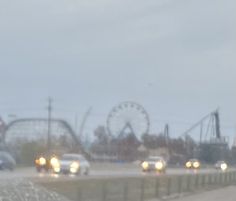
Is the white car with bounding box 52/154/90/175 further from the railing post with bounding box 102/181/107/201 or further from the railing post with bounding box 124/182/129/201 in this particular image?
the railing post with bounding box 102/181/107/201

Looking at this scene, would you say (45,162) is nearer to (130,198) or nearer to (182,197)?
(182,197)

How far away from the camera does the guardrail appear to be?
2620 centimetres

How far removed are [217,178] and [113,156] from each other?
87.9 meters

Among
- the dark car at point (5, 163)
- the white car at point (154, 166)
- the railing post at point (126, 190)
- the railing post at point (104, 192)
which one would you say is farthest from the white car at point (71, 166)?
the railing post at point (104, 192)

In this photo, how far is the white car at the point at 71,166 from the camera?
5622 cm

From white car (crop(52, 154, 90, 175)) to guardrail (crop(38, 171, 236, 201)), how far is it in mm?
8849

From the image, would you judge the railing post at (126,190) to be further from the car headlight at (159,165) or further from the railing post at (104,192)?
the car headlight at (159,165)

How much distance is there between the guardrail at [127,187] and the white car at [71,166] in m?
8.85

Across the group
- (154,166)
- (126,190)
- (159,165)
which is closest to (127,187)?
(126,190)

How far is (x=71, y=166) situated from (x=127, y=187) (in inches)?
974

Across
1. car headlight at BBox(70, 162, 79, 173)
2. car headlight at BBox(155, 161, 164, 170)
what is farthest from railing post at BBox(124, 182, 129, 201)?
car headlight at BBox(155, 161, 164, 170)

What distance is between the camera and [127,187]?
31.8m

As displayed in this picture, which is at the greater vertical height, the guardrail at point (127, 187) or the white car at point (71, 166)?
the white car at point (71, 166)

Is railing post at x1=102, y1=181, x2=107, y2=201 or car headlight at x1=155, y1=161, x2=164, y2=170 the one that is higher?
car headlight at x1=155, y1=161, x2=164, y2=170
